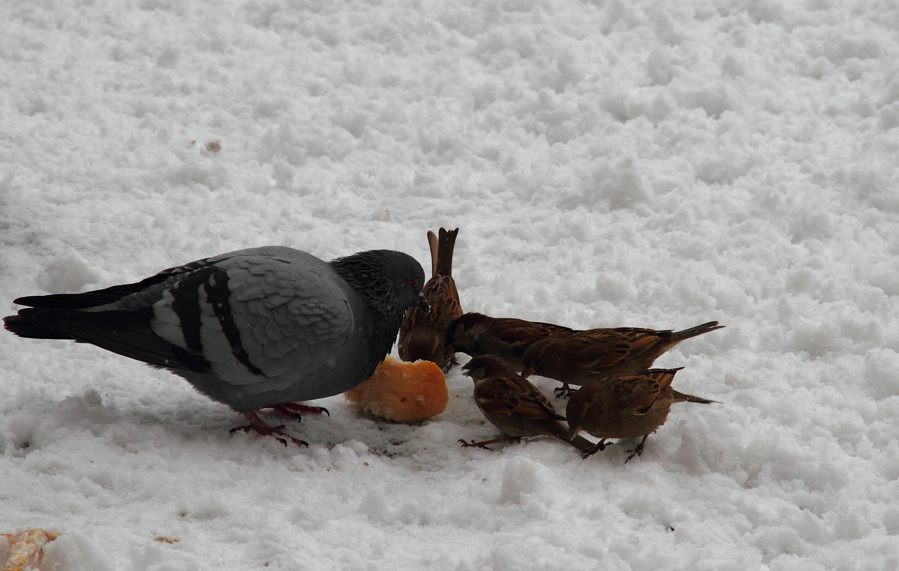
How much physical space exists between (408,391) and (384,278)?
59 cm

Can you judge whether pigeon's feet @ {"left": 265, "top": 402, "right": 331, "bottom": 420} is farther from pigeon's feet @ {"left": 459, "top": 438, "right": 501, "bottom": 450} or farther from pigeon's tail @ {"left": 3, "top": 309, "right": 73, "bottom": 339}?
pigeon's tail @ {"left": 3, "top": 309, "right": 73, "bottom": 339}

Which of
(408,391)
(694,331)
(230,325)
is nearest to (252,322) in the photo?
(230,325)

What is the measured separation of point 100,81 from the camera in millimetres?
6352

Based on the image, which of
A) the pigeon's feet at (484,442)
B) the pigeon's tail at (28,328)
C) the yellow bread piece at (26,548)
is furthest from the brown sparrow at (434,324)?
the yellow bread piece at (26,548)

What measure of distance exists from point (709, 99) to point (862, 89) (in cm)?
133

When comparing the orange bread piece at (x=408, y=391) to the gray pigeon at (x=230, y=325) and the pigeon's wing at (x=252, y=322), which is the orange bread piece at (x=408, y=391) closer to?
the gray pigeon at (x=230, y=325)

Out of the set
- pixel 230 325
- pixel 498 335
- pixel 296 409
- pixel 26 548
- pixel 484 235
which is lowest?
pixel 296 409

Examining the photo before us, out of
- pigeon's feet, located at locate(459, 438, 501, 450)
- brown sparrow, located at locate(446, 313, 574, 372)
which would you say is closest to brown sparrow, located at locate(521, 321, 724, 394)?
brown sparrow, located at locate(446, 313, 574, 372)

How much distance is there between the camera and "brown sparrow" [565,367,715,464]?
3221 mm

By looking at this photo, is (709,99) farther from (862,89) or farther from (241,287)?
(241,287)

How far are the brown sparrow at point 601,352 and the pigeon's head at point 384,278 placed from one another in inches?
28.1

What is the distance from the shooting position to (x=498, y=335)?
160 inches

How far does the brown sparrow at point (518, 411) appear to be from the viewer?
342cm

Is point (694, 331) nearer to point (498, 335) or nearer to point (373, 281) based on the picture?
point (498, 335)
